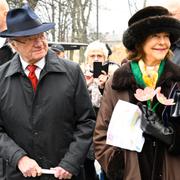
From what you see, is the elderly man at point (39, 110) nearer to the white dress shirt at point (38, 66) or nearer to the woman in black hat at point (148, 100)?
the white dress shirt at point (38, 66)

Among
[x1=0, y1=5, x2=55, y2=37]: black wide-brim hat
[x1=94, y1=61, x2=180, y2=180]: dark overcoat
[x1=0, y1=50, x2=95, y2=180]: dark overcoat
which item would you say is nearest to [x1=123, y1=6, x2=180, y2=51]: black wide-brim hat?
[x1=94, y1=61, x2=180, y2=180]: dark overcoat

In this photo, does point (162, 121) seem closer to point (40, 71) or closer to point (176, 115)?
point (176, 115)

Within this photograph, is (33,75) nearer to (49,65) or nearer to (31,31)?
(49,65)

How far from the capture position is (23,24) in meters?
3.01

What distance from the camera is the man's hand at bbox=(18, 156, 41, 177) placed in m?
2.91

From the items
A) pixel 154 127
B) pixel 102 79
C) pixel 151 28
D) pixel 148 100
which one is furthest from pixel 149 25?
pixel 102 79

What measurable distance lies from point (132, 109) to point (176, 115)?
1.11ft

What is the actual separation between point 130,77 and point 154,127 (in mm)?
454

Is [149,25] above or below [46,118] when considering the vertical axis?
above

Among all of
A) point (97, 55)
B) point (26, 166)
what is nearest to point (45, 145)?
point (26, 166)

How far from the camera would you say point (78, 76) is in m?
3.13

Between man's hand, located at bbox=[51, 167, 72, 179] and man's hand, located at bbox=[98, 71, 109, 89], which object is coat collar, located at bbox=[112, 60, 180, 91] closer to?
man's hand, located at bbox=[51, 167, 72, 179]

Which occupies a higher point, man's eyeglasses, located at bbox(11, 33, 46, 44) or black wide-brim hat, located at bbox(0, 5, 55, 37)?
black wide-brim hat, located at bbox(0, 5, 55, 37)

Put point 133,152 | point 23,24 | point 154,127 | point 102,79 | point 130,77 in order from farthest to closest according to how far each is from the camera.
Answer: point 102,79 → point 23,24 → point 130,77 → point 133,152 → point 154,127
